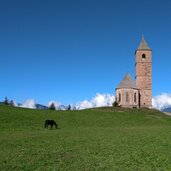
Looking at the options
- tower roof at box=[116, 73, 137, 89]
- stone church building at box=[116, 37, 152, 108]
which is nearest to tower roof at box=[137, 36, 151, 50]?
stone church building at box=[116, 37, 152, 108]

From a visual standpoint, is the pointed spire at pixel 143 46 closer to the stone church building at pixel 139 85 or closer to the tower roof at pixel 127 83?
the stone church building at pixel 139 85

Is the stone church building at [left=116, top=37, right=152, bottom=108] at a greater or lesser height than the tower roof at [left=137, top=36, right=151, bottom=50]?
lesser

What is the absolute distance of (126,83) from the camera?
397 feet

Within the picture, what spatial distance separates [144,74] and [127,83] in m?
9.03

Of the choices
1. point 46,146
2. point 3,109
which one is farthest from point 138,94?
point 46,146

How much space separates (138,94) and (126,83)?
6406 mm

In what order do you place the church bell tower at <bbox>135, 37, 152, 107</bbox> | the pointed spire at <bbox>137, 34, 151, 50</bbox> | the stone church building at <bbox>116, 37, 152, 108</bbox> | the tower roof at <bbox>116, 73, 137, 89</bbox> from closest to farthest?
the stone church building at <bbox>116, 37, 152, 108</bbox>, the tower roof at <bbox>116, 73, 137, 89</bbox>, the church bell tower at <bbox>135, 37, 152, 107</bbox>, the pointed spire at <bbox>137, 34, 151, 50</bbox>

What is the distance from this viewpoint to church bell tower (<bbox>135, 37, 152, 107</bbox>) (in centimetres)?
12394

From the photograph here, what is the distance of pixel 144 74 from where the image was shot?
413ft

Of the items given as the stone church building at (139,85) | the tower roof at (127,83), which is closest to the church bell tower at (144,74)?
the stone church building at (139,85)

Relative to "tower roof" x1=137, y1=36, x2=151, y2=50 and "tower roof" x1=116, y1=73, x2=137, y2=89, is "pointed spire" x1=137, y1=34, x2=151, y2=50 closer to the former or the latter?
"tower roof" x1=137, y1=36, x2=151, y2=50

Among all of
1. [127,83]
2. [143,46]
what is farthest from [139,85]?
[143,46]

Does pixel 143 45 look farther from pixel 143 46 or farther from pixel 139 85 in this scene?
pixel 139 85

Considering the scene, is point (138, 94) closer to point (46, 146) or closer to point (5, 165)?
point (46, 146)
